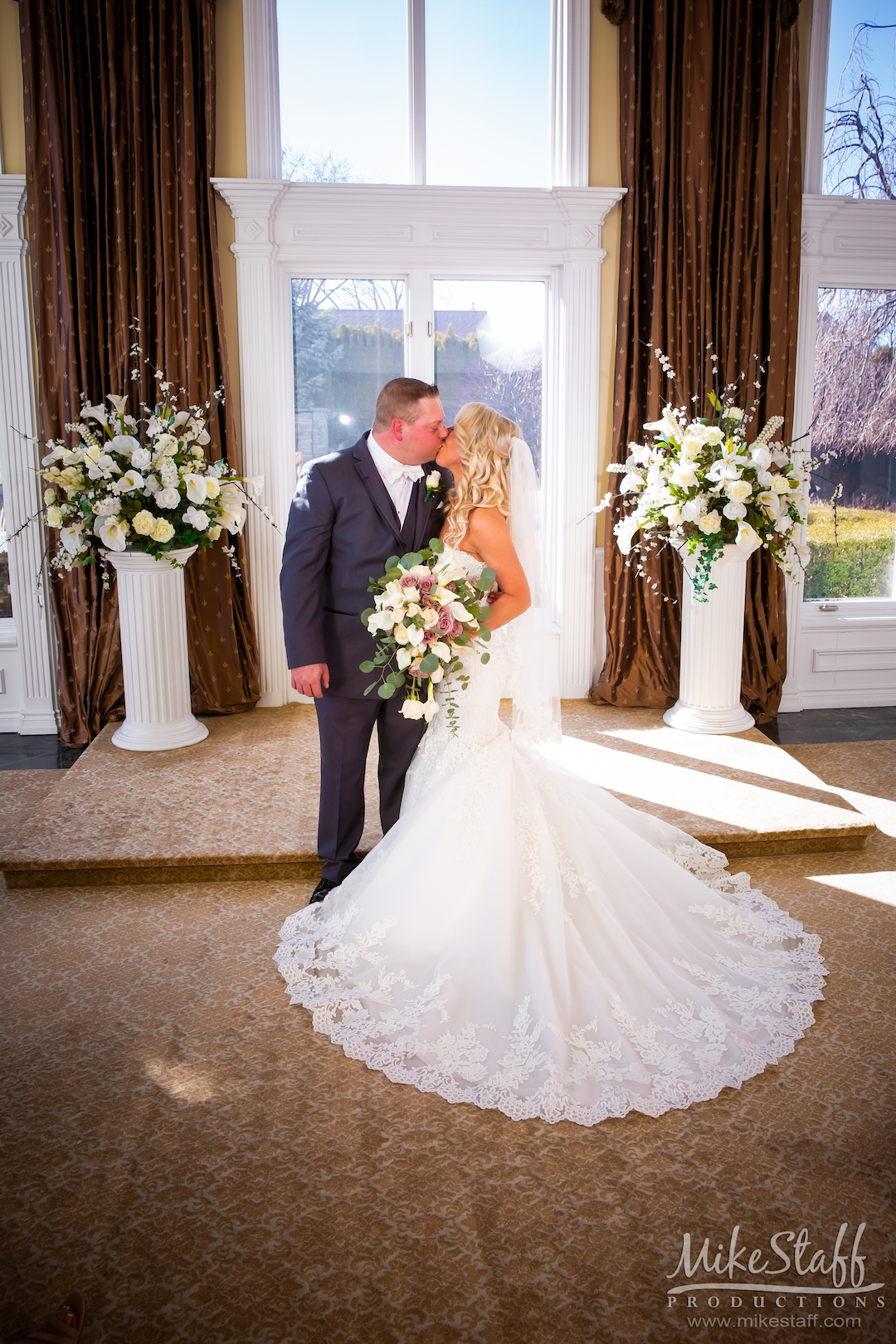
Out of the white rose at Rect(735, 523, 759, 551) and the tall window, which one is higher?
the tall window

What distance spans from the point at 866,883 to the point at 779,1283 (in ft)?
6.79

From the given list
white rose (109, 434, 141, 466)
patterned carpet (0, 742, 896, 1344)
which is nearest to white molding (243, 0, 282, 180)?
white rose (109, 434, 141, 466)

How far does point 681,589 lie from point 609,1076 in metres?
3.82

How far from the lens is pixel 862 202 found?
579cm

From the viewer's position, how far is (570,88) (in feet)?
18.0

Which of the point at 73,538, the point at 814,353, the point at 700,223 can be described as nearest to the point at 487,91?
the point at 700,223

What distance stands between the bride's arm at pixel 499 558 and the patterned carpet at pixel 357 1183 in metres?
1.31

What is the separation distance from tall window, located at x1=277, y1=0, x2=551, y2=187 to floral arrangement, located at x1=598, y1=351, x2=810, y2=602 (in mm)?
1697

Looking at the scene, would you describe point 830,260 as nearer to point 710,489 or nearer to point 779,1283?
point 710,489

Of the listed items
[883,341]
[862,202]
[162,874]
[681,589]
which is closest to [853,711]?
[681,589]

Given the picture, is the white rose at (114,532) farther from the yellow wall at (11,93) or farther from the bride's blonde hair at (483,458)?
the bride's blonde hair at (483,458)

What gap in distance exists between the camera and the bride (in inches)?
98.5

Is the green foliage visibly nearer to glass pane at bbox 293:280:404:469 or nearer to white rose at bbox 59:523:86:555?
glass pane at bbox 293:280:404:469

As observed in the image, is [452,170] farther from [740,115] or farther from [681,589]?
[681,589]
